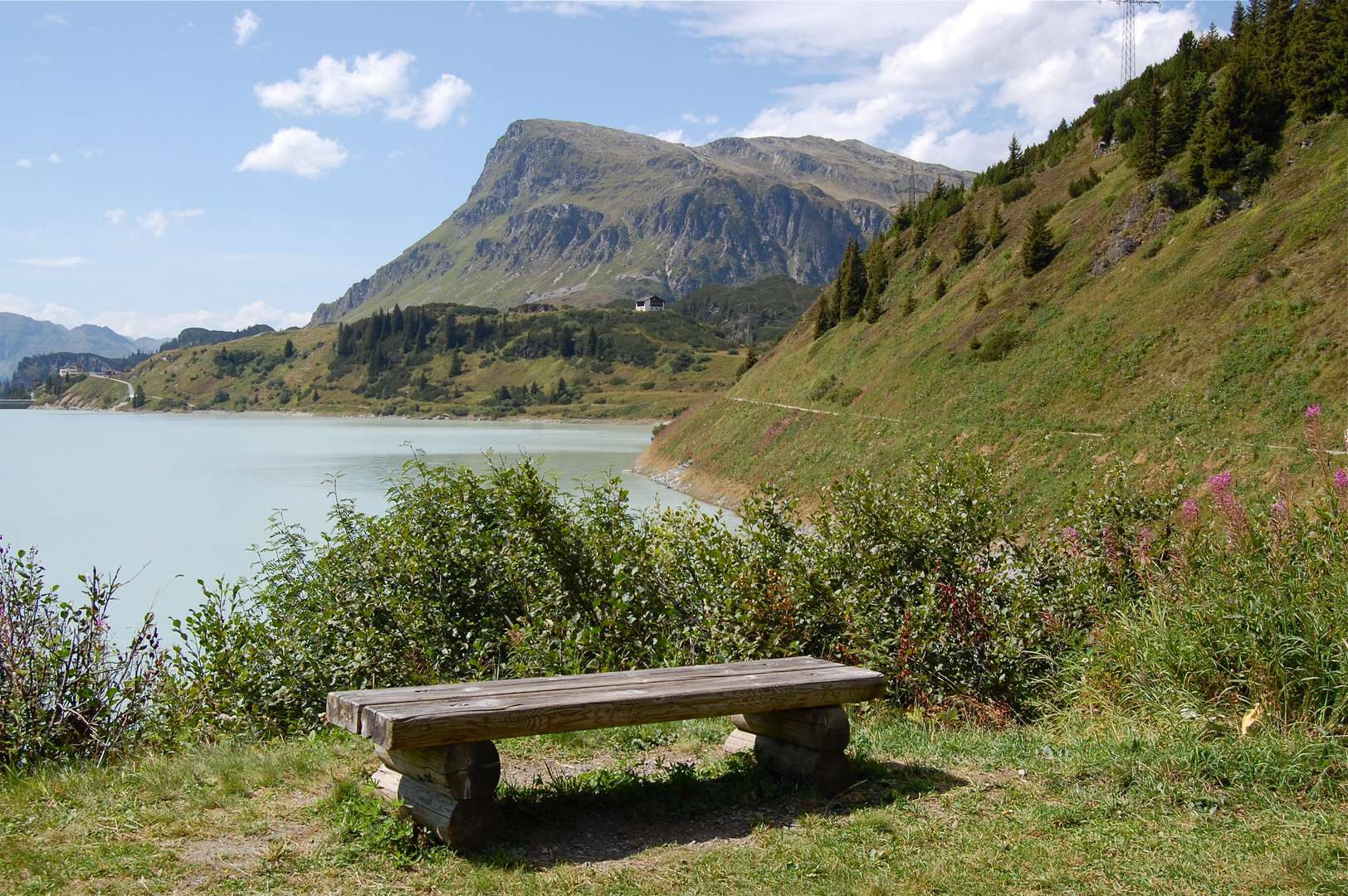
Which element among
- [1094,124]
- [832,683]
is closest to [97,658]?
[832,683]

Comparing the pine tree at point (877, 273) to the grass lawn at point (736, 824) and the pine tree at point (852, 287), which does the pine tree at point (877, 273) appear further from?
the grass lawn at point (736, 824)

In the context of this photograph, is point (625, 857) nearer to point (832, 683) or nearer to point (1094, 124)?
point (832, 683)

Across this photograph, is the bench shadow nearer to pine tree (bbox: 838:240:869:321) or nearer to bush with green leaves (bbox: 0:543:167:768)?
bush with green leaves (bbox: 0:543:167:768)

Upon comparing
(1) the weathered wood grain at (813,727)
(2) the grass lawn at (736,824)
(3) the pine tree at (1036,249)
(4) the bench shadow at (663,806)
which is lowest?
(4) the bench shadow at (663,806)

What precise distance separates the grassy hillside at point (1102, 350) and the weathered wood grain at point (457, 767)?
11669mm

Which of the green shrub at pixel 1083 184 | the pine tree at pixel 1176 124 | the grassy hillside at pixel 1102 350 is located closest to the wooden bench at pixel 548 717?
the grassy hillside at pixel 1102 350

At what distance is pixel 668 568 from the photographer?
930cm

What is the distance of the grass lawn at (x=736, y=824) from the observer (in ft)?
14.1

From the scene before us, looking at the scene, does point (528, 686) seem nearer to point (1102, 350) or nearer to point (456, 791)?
point (456, 791)

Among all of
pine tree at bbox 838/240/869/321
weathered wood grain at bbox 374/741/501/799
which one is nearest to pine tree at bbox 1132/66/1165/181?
pine tree at bbox 838/240/869/321

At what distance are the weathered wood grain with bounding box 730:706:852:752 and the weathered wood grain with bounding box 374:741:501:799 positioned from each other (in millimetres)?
Result: 1685

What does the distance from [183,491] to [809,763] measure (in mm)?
45914

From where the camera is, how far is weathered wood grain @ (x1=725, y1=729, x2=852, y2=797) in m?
5.72

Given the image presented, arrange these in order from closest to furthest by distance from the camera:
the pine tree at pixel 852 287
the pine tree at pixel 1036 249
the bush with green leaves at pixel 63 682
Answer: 1. the bush with green leaves at pixel 63 682
2. the pine tree at pixel 1036 249
3. the pine tree at pixel 852 287
